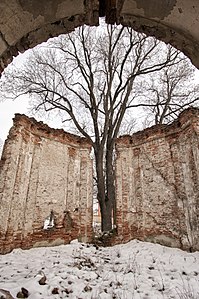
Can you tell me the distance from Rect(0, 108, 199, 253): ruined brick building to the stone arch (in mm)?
5271

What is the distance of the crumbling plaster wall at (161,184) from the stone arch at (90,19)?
5.28 meters

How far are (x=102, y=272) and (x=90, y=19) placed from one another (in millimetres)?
4992

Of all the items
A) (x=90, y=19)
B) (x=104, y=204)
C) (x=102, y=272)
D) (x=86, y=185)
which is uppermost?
(x=90, y=19)

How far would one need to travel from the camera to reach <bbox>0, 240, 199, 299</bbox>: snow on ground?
4121mm

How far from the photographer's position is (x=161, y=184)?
856 centimetres

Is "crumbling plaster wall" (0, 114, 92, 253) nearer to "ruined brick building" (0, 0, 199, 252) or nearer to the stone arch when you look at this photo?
"ruined brick building" (0, 0, 199, 252)

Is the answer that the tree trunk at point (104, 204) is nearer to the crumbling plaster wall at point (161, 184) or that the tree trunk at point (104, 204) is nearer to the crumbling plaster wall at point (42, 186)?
the crumbling plaster wall at point (42, 186)

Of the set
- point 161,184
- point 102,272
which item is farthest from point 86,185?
point 102,272

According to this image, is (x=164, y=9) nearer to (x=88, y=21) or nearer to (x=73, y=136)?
(x=88, y=21)

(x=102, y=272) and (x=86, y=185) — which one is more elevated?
(x=86, y=185)

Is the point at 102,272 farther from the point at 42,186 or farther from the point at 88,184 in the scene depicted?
the point at 88,184

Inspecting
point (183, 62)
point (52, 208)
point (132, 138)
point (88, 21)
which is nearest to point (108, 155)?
point (132, 138)

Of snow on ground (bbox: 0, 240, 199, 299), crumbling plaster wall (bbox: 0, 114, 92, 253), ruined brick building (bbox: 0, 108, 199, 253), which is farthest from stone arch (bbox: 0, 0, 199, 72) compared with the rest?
crumbling plaster wall (bbox: 0, 114, 92, 253)

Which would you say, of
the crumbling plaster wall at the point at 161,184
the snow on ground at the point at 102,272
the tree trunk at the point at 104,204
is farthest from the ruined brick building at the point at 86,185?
the tree trunk at the point at 104,204
